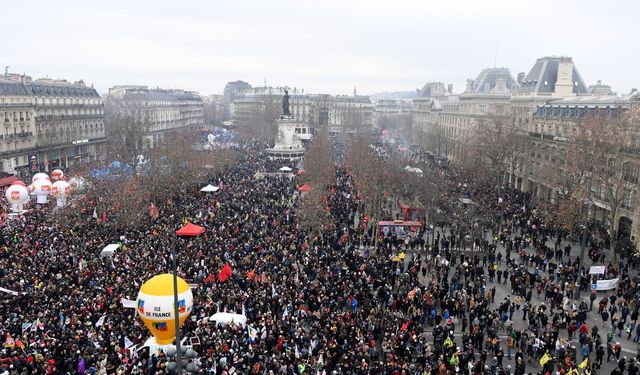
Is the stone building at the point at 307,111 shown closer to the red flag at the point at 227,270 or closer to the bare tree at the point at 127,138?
the bare tree at the point at 127,138

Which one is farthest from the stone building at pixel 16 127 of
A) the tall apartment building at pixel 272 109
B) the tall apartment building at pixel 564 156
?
the tall apartment building at pixel 564 156

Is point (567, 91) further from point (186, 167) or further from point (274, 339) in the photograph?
point (274, 339)

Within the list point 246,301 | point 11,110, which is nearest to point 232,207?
point 246,301

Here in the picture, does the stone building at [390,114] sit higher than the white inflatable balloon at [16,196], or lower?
higher

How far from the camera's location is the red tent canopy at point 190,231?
34.2 m

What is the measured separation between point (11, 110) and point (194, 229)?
141 feet

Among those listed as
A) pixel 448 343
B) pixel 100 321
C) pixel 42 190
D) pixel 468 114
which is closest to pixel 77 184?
pixel 42 190

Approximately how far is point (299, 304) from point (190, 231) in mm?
13565

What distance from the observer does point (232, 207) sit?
1628 inches

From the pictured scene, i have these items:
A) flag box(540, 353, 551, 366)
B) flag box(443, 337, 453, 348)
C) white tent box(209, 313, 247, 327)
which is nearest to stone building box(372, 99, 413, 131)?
flag box(443, 337, 453, 348)

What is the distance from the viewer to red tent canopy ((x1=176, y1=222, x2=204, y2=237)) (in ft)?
112

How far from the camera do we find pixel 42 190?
4372 cm

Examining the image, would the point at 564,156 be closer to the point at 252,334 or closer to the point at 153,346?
the point at 252,334

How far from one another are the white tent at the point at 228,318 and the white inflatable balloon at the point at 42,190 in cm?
2928
